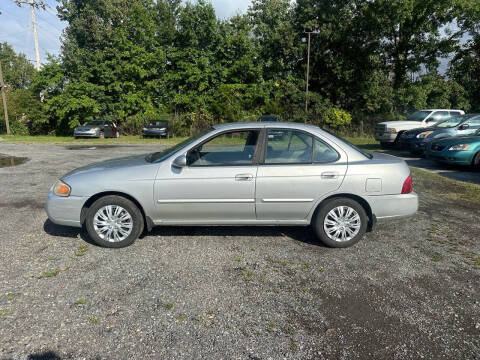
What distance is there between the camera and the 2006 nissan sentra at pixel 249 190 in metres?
4.21

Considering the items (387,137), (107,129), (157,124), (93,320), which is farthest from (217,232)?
(107,129)

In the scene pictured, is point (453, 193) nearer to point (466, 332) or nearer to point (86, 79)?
point (466, 332)

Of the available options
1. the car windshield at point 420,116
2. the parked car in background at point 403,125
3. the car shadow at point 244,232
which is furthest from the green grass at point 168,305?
the car windshield at point 420,116

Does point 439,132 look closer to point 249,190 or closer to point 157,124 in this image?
point 249,190

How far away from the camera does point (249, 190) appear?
13.9 ft

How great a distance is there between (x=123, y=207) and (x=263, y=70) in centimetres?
2964

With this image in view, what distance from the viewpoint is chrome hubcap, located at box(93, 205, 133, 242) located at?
425 cm

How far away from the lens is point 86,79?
29.9 meters

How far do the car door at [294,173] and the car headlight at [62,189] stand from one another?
2.39m

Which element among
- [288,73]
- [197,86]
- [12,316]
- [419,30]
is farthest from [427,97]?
[12,316]

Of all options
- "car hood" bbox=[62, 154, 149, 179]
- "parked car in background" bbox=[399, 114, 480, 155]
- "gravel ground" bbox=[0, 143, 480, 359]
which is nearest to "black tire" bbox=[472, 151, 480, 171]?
"parked car in background" bbox=[399, 114, 480, 155]

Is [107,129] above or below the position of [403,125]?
above

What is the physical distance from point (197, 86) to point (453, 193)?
2554 centimetres

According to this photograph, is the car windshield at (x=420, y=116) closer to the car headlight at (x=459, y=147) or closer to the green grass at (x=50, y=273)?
the car headlight at (x=459, y=147)
